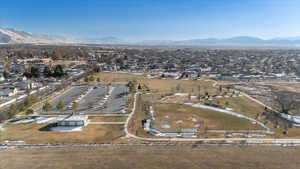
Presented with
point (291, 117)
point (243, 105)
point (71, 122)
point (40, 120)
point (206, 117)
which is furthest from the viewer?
point (243, 105)

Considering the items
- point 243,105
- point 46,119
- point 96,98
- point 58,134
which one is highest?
point 96,98

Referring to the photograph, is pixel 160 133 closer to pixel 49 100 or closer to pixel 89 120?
pixel 89 120

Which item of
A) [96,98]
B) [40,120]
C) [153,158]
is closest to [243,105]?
[153,158]

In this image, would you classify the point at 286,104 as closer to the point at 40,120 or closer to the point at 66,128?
the point at 66,128

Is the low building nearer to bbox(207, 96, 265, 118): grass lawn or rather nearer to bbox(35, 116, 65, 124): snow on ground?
bbox(35, 116, 65, 124): snow on ground

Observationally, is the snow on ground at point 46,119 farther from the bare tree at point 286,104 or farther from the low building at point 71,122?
the bare tree at point 286,104

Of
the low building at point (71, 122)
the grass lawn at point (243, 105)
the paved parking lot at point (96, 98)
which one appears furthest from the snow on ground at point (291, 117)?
the low building at point (71, 122)

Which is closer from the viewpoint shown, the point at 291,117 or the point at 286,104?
the point at 291,117
